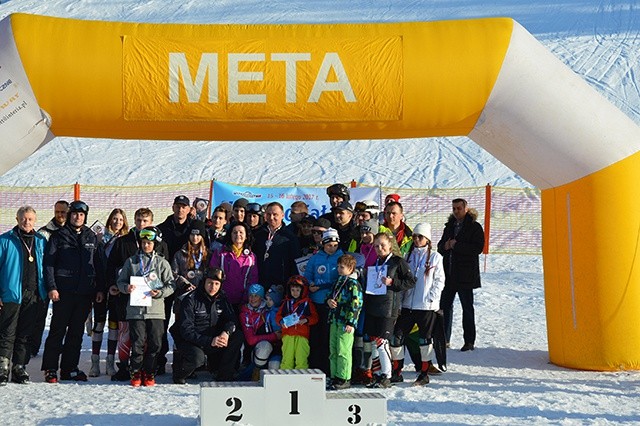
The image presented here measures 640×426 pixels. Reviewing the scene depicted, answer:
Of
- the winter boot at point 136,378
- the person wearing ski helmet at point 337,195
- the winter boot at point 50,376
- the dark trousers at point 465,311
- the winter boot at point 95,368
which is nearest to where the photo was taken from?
the winter boot at point 136,378

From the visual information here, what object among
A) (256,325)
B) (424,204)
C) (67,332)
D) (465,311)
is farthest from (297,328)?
(424,204)

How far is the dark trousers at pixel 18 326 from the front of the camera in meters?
7.54

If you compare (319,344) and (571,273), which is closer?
(319,344)

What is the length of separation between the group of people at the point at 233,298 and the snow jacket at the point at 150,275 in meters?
0.01

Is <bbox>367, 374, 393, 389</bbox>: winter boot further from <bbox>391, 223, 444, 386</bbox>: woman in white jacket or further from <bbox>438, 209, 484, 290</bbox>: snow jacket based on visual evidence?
<bbox>438, 209, 484, 290</bbox>: snow jacket

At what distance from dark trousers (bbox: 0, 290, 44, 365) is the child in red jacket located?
1950 mm

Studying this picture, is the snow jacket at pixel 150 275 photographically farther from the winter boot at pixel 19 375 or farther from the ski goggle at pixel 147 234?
the winter boot at pixel 19 375

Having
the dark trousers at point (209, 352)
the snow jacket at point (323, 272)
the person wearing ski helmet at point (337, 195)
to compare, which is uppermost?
the person wearing ski helmet at point (337, 195)

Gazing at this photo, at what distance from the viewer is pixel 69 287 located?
7801mm

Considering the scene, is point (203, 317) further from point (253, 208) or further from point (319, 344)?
point (253, 208)

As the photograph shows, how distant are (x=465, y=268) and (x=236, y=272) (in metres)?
2.41

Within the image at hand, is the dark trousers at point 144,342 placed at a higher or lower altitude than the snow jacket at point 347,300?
lower

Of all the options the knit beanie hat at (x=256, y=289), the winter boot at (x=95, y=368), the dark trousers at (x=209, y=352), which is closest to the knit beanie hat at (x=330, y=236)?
the knit beanie hat at (x=256, y=289)

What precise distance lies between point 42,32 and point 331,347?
3222 mm
